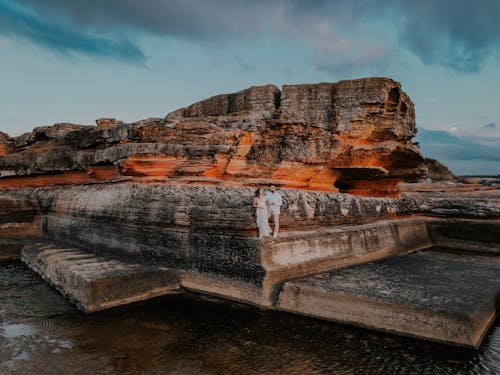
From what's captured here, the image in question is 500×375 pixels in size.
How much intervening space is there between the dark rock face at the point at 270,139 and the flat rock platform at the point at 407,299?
2.11m

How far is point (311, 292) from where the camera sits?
4.04 metres

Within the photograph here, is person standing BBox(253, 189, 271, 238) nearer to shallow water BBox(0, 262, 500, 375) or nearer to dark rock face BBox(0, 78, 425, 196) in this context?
shallow water BBox(0, 262, 500, 375)

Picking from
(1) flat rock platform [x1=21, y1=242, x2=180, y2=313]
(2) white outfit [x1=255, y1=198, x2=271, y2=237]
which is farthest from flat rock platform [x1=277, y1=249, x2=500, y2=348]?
(1) flat rock platform [x1=21, y1=242, x2=180, y2=313]

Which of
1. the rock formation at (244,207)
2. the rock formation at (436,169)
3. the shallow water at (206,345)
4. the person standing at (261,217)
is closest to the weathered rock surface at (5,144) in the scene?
the rock formation at (244,207)

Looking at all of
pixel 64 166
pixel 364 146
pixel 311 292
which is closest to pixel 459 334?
pixel 311 292

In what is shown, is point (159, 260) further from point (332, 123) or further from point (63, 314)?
point (332, 123)

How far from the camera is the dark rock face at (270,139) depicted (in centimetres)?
587

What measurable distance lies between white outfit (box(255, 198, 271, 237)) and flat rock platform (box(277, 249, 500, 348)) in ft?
2.22

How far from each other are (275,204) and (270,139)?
1.79 metres

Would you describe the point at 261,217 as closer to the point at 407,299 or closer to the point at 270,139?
the point at 407,299

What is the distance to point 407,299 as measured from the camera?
363 centimetres

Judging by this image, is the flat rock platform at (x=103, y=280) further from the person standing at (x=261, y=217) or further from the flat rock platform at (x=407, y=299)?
the flat rock platform at (x=407, y=299)

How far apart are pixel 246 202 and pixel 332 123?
8.23 ft

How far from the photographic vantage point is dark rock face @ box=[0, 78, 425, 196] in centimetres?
587
